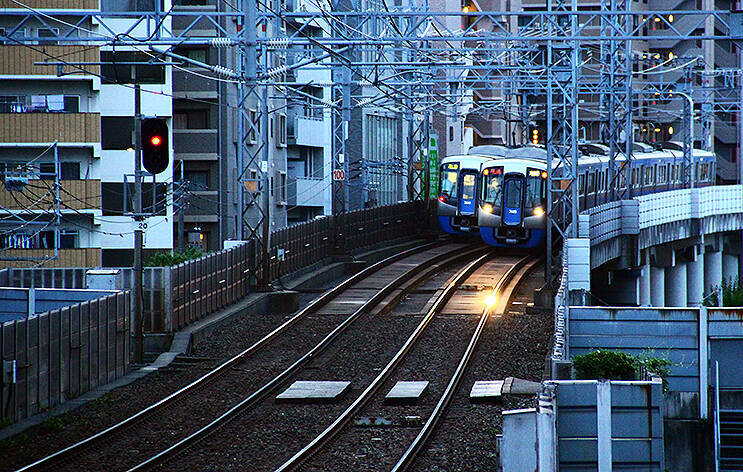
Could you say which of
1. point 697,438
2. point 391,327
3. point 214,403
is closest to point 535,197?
point 391,327

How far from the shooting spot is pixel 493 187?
35.3m

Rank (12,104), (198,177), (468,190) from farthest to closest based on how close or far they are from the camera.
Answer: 1. (198,177)
2. (468,190)
3. (12,104)

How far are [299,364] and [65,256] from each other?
1657 centimetres

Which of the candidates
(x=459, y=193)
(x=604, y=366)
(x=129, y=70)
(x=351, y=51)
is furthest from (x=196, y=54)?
(x=604, y=366)

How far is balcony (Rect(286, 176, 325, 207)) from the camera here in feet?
163

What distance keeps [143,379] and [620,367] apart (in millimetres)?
7185

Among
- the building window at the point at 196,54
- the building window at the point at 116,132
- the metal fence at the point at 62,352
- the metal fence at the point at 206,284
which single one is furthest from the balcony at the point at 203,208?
the metal fence at the point at 62,352

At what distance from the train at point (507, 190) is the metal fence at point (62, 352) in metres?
17.8

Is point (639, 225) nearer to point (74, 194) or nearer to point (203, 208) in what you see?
point (203, 208)

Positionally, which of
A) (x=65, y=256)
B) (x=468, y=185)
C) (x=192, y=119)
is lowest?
(x=65, y=256)

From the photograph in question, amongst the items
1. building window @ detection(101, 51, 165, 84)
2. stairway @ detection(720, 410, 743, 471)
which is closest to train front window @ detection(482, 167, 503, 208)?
building window @ detection(101, 51, 165, 84)

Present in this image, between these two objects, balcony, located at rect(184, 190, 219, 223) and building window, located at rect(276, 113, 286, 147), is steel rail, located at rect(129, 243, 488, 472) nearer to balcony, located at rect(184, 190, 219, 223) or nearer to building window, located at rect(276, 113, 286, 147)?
balcony, located at rect(184, 190, 219, 223)

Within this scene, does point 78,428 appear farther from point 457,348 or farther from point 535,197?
point 535,197

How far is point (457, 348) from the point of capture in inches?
806
